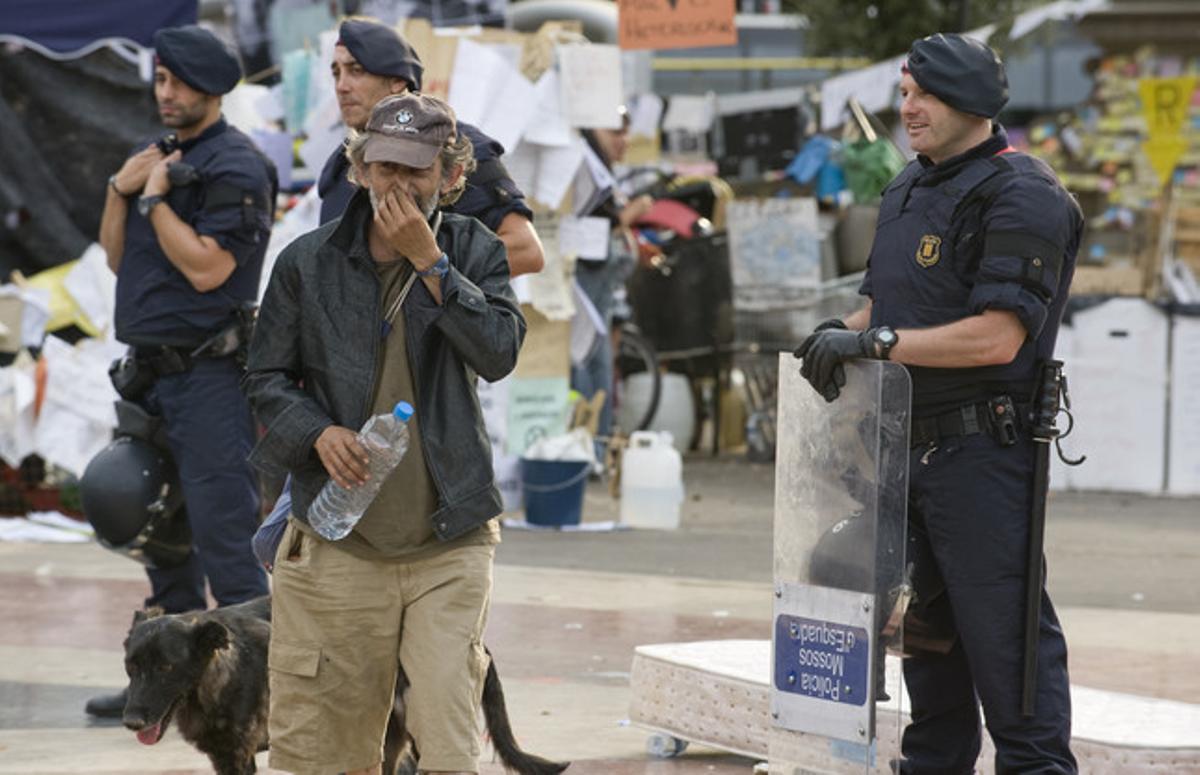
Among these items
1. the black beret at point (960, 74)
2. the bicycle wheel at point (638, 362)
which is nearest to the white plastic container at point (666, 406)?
the bicycle wheel at point (638, 362)

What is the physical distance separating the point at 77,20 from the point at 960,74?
9692 millimetres

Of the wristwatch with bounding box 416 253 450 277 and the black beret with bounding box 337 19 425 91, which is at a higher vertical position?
the black beret with bounding box 337 19 425 91

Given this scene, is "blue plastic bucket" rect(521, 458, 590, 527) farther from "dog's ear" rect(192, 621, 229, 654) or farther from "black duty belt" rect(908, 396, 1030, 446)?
"black duty belt" rect(908, 396, 1030, 446)

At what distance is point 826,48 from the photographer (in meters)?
26.2

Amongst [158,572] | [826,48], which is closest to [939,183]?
[158,572]

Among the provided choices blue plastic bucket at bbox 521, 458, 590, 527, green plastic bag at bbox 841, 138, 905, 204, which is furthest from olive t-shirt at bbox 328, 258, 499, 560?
green plastic bag at bbox 841, 138, 905, 204

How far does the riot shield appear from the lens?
481cm

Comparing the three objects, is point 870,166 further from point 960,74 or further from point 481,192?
point 960,74

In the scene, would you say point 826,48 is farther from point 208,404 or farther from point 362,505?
point 362,505

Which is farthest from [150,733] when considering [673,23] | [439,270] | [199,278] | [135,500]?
[673,23]

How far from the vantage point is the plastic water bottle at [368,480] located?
4316mm

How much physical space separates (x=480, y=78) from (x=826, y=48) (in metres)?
15.4

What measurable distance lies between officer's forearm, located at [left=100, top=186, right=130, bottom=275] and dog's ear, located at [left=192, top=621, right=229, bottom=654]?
1887mm

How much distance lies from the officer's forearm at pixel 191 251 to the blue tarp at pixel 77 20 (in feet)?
23.7
